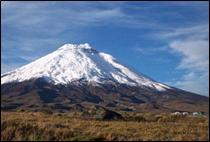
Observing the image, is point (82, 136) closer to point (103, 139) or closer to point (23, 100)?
point (103, 139)

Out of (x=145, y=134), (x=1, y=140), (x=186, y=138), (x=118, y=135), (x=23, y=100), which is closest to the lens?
(x=1, y=140)

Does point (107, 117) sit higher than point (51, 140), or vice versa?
point (107, 117)

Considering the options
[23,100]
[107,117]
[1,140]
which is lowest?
[1,140]

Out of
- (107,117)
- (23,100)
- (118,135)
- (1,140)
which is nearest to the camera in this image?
(1,140)

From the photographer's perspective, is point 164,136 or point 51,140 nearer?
point 51,140

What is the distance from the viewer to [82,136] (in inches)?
615

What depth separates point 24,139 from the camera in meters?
15.0

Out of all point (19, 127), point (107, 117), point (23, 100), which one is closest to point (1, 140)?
point (19, 127)

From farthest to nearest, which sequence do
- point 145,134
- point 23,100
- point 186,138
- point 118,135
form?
point 23,100 < point 145,134 < point 118,135 < point 186,138

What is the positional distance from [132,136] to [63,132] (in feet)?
8.20

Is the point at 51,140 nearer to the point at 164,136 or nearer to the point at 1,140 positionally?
the point at 1,140

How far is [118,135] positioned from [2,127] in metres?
3.64

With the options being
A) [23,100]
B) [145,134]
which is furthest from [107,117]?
[23,100]

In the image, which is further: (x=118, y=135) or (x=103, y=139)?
(x=118, y=135)
